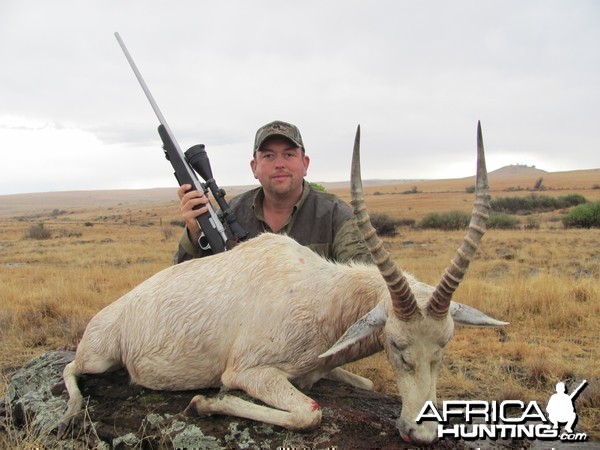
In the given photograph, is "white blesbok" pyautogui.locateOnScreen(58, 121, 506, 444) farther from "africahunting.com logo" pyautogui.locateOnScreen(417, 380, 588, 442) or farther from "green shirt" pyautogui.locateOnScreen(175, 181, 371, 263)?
"green shirt" pyautogui.locateOnScreen(175, 181, 371, 263)

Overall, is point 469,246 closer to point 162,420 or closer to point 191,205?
point 162,420

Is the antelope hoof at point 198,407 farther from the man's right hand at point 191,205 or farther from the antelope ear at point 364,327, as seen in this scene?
the man's right hand at point 191,205

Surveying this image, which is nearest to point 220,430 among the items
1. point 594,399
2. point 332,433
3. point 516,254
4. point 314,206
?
point 332,433

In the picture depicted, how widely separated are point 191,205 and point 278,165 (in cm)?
108

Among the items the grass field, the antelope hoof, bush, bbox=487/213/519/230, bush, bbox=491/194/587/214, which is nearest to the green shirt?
the grass field

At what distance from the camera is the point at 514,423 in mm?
3949

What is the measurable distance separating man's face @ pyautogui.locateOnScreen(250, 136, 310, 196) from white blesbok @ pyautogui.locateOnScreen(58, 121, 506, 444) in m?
1.24

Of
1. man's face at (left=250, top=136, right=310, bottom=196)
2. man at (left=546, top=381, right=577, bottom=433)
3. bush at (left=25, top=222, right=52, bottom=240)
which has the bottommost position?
bush at (left=25, top=222, right=52, bottom=240)

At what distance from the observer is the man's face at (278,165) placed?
5.62 m

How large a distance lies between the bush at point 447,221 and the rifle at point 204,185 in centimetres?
2541

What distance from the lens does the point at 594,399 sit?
4.77m

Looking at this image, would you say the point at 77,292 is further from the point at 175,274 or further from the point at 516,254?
the point at 516,254

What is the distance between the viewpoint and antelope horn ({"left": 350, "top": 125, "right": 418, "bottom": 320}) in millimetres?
2969

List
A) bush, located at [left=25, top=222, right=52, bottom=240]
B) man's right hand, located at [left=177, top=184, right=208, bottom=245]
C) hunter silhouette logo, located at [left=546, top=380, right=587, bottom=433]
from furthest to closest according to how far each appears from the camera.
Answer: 1. bush, located at [left=25, top=222, right=52, bottom=240]
2. man's right hand, located at [left=177, top=184, right=208, bottom=245]
3. hunter silhouette logo, located at [left=546, top=380, right=587, bottom=433]
